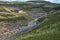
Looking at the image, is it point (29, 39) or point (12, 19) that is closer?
point (29, 39)

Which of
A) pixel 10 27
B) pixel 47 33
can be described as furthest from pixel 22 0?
pixel 47 33

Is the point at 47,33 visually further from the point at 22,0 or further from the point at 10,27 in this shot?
the point at 22,0

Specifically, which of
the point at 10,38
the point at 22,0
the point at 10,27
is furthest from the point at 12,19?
the point at 22,0

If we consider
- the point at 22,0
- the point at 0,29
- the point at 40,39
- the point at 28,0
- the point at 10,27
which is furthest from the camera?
the point at 28,0

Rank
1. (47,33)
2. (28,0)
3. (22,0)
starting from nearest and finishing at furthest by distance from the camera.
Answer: (47,33) → (22,0) → (28,0)

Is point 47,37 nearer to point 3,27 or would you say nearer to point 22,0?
point 3,27

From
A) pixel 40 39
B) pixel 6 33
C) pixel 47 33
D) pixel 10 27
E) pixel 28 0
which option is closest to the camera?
pixel 40 39

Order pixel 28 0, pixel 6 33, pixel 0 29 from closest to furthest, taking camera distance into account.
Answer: pixel 6 33
pixel 0 29
pixel 28 0

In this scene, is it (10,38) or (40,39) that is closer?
(40,39)
